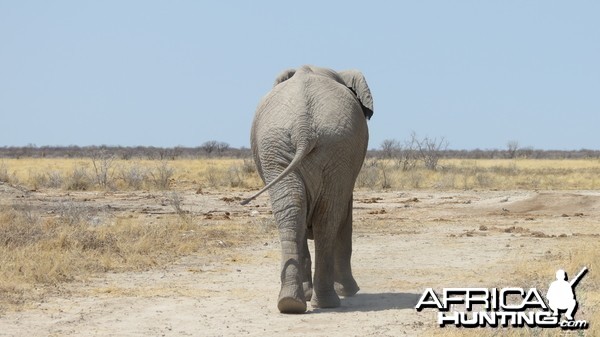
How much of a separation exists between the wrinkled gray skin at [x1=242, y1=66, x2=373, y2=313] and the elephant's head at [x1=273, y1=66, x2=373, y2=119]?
14.3 inches

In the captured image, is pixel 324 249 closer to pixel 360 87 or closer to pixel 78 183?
pixel 360 87

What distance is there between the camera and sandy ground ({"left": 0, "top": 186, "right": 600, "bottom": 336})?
9.12 m

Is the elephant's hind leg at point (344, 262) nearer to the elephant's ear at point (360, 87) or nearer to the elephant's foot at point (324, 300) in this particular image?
the elephant's foot at point (324, 300)

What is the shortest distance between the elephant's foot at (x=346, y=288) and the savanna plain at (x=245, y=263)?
0.52 ft

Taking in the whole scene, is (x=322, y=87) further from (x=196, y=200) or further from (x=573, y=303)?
(x=196, y=200)

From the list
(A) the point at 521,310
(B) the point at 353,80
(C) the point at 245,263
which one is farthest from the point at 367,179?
(A) the point at 521,310

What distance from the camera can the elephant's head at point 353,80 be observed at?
10922mm

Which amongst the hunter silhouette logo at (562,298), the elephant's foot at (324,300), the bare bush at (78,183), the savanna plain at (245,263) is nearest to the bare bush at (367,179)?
the savanna plain at (245,263)

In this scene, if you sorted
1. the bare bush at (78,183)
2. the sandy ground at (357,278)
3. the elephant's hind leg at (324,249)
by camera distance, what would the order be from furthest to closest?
the bare bush at (78,183)
the elephant's hind leg at (324,249)
the sandy ground at (357,278)

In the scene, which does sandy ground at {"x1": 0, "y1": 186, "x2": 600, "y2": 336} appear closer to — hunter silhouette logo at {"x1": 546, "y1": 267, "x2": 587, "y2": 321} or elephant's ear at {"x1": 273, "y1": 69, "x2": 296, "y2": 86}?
hunter silhouette logo at {"x1": 546, "y1": 267, "x2": 587, "y2": 321}

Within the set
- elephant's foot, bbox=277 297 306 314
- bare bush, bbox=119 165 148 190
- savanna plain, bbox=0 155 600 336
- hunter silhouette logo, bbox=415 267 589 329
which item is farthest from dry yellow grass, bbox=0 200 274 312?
bare bush, bbox=119 165 148 190

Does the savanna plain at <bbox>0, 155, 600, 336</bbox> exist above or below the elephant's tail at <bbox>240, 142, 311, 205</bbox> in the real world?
below

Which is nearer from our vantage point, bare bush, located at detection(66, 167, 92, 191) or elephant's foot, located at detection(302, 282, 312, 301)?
elephant's foot, located at detection(302, 282, 312, 301)

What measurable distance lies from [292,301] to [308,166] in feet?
4.21
